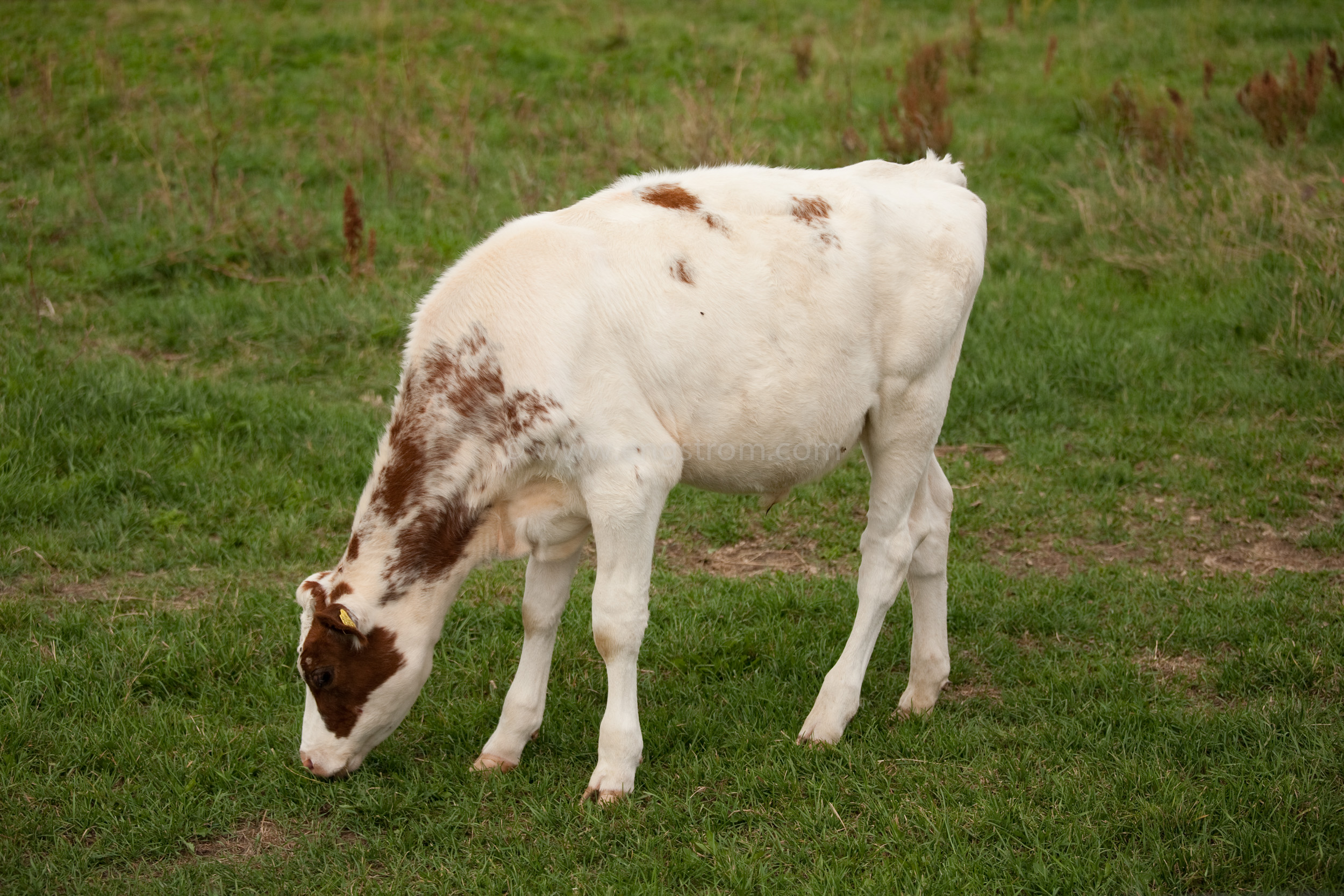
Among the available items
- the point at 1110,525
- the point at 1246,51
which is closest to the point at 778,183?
the point at 1110,525

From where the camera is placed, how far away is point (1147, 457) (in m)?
6.77

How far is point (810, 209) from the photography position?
4.37 m

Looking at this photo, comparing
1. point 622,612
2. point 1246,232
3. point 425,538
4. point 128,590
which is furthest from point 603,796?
point 1246,232

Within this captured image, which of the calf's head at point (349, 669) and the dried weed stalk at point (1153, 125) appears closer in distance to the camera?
the calf's head at point (349, 669)

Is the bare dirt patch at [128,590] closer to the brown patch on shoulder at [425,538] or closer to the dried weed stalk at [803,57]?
the brown patch on shoulder at [425,538]

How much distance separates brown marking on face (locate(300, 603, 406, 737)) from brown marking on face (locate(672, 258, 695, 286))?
1.51 metres

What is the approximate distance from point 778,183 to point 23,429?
179 inches

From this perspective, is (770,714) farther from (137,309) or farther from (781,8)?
(781,8)

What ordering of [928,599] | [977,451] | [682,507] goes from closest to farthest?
1. [928,599]
2. [682,507]
3. [977,451]

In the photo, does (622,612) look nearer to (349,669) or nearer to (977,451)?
(349,669)

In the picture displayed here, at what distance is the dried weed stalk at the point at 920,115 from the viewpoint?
405 inches

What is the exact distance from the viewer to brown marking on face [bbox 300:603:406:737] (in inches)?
155

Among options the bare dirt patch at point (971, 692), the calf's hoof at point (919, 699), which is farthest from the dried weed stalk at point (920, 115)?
the calf's hoof at point (919, 699)

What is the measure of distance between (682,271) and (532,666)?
151cm
